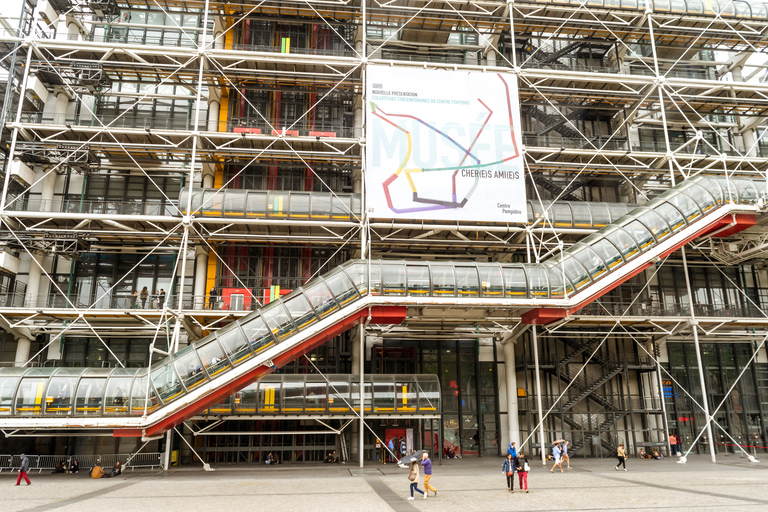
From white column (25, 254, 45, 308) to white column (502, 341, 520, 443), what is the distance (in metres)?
20.0

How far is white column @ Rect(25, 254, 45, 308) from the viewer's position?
22.5 metres

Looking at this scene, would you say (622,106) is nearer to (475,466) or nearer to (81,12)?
(475,466)

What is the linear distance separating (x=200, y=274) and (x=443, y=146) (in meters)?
11.7

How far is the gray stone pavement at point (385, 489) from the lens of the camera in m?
12.1

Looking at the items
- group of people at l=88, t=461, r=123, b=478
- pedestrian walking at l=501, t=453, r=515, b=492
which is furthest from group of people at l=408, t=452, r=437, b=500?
group of people at l=88, t=461, r=123, b=478

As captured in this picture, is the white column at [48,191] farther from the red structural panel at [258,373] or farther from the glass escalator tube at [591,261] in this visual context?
the glass escalator tube at [591,261]

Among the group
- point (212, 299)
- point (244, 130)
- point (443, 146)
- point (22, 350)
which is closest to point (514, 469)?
point (443, 146)

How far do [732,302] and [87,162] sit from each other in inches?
1208

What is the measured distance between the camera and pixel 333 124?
2552 cm

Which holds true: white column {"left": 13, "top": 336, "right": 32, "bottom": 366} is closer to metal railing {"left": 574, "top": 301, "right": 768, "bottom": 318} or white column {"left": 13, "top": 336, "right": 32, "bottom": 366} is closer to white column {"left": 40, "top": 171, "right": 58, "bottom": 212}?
white column {"left": 40, "top": 171, "right": 58, "bottom": 212}

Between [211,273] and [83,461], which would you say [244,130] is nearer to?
[211,273]

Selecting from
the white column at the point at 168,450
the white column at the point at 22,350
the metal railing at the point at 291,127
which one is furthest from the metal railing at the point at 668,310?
the white column at the point at 22,350

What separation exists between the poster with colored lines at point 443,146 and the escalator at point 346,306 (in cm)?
330

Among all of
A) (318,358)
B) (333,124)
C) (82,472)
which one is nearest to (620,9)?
(333,124)
